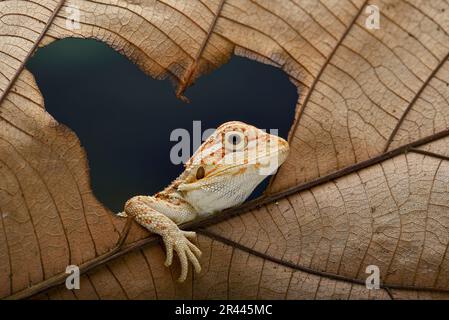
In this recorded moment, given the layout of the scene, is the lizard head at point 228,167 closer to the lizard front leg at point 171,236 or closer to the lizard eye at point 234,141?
the lizard eye at point 234,141

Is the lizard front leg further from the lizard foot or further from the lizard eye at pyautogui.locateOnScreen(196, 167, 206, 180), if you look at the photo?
the lizard eye at pyautogui.locateOnScreen(196, 167, 206, 180)

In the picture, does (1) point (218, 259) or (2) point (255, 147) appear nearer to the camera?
(1) point (218, 259)

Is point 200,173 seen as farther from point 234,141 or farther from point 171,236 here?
point 171,236

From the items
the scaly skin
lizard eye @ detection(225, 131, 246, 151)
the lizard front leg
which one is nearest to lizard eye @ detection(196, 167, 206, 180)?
the scaly skin

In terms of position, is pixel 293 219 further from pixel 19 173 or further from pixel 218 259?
pixel 19 173

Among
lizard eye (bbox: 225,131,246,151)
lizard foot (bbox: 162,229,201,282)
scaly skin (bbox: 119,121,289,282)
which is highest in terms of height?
lizard eye (bbox: 225,131,246,151)

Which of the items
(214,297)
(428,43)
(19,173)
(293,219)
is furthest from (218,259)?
(428,43)

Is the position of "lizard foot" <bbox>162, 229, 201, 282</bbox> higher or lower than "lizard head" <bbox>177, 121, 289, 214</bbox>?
lower

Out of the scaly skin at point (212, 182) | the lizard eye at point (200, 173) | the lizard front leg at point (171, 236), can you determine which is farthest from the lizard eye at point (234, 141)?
the lizard front leg at point (171, 236)
